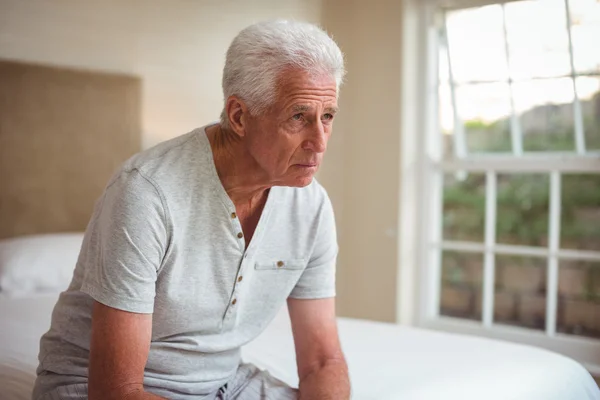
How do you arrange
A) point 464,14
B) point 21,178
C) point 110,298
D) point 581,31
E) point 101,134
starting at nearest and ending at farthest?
point 110,298, point 21,178, point 101,134, point 581,31, point 464,14

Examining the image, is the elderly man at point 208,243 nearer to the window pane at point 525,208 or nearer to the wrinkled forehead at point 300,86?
the wrinkled forehead at point 300,86

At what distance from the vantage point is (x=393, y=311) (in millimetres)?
3477

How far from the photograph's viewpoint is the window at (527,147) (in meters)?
3.07

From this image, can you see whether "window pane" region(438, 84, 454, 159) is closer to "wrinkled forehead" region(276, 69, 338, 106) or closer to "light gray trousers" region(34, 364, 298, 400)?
"light gray trousers" region(34, 364, 298, 400)

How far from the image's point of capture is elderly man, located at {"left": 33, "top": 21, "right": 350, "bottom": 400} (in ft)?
3.46

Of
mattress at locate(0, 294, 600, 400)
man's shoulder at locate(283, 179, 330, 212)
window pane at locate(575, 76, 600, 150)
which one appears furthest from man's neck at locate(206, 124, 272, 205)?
window pane at locate(575, 76, 600, 150)

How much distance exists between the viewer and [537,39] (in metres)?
3.14

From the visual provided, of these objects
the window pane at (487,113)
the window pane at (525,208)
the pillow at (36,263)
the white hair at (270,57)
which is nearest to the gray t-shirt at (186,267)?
the white hair at (270,57)

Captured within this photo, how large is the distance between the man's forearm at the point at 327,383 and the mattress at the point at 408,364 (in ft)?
0.50

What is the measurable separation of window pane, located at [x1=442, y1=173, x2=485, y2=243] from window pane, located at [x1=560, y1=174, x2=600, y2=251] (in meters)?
0.65

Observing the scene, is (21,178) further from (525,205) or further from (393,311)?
(525,205)

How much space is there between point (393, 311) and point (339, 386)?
7.28ft

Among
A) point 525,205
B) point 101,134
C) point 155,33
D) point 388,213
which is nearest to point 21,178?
point 101,134

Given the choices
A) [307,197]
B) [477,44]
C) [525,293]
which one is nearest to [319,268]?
[307,197]
